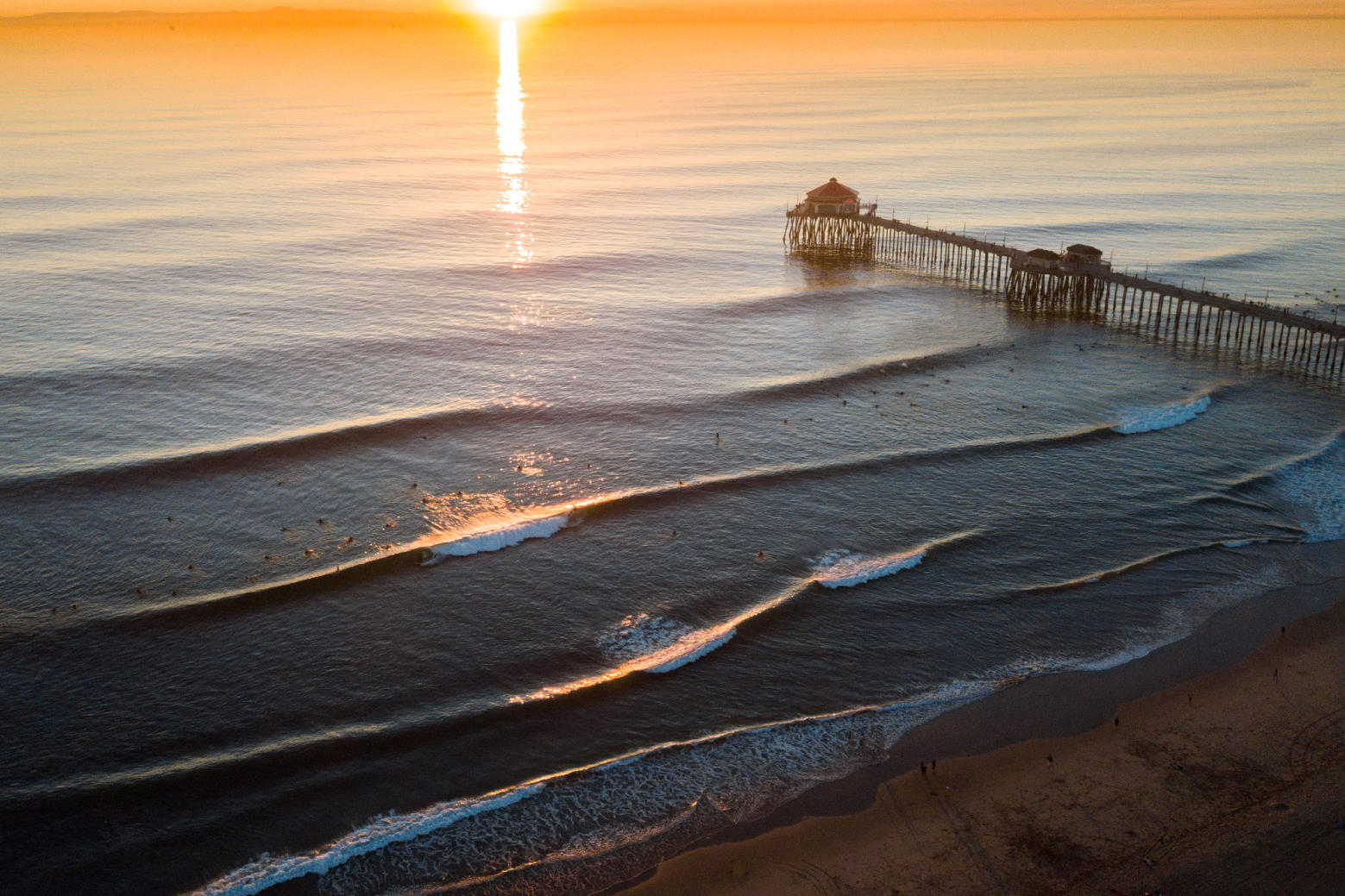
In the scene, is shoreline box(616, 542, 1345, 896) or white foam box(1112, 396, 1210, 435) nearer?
shoreline box(616, 542, 1345, 896)

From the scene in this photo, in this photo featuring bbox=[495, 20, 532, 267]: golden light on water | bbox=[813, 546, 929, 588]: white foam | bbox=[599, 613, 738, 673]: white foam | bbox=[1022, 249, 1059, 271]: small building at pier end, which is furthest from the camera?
bbox=[495, 20, 532, 267]: golden light on water

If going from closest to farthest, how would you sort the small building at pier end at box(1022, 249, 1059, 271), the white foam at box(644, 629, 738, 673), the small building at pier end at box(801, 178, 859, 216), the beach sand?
1. the beach sand
2. the white foam at box(644, 629, 738, 673)
3. the small building at pier end at box(1022, 249, 1059, 271)
4. the small building at pier end at box(801, 178, 859, 216)

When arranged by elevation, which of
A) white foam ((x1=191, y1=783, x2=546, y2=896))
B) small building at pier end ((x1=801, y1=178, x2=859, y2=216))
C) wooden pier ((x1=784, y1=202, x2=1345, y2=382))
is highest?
small building at pier end ((x1=801, y1=178, x2=859, y2=216))

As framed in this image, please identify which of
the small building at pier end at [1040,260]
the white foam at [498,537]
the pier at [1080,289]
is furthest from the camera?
the small building at pier end at [1040,260]

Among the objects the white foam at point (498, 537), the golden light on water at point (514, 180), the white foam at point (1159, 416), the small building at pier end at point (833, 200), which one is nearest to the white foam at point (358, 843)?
the white foam at point (498, 537)

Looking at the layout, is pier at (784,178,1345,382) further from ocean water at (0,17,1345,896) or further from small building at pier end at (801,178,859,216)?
ocean water at (0,17,1345,896)

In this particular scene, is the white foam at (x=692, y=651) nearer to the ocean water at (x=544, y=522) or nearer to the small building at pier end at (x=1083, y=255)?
the ocean water at (x=544, y=522)

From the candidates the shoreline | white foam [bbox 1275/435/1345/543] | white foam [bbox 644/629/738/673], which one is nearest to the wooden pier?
white foam [bbox 1275/435/1345/543]
